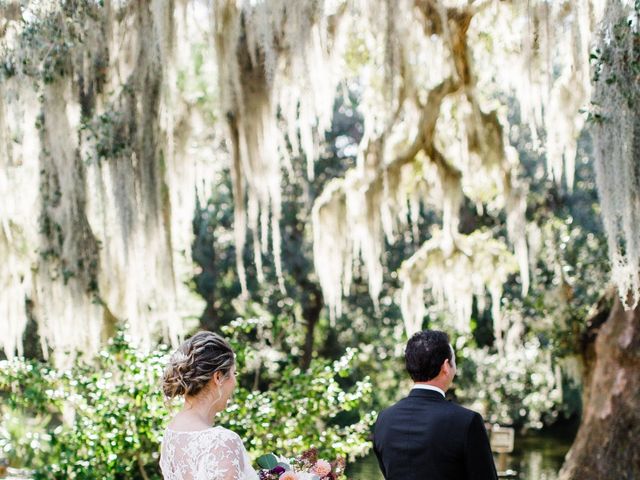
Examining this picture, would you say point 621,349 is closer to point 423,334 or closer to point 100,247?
point 100,247

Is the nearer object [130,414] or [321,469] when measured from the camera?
[321,469]

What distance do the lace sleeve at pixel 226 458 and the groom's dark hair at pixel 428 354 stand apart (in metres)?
0.54

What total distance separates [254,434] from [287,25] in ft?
9.96

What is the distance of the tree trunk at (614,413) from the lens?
6266 millimetres

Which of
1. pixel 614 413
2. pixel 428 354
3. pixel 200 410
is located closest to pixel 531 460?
pixel 614 413

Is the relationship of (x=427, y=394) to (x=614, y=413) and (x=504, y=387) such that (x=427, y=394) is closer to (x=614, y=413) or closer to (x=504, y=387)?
(x=614, y=413)

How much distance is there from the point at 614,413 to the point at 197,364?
490 cm

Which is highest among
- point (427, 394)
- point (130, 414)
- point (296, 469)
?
point (427, 394)

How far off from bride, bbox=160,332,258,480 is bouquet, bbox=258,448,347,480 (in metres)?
0.14

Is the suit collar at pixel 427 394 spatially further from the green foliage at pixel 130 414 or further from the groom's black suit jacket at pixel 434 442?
the green foliage at pixel 130 414

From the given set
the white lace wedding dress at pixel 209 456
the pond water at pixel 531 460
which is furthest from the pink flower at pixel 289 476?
the pond water at pixel 531 460

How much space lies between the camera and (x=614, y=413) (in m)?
6.41

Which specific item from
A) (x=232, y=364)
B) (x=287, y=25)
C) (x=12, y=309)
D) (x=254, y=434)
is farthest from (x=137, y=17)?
(x=232, y=364)

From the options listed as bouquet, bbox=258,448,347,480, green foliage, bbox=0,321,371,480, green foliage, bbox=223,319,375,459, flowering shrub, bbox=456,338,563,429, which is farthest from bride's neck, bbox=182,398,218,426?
flowering shrub, bbox=456,338,563,429
